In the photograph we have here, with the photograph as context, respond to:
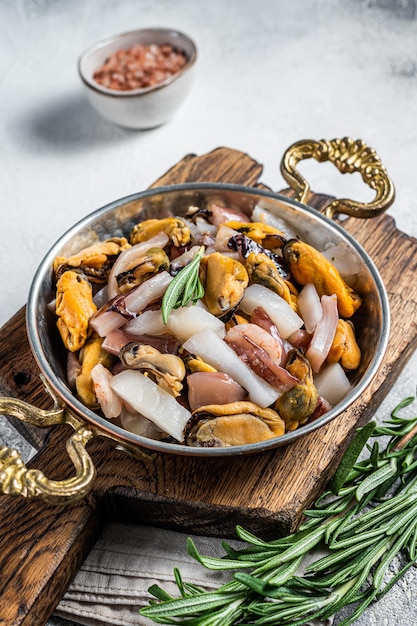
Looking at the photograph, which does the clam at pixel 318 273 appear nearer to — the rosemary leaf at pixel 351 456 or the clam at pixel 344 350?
the clam at pixel 344 350

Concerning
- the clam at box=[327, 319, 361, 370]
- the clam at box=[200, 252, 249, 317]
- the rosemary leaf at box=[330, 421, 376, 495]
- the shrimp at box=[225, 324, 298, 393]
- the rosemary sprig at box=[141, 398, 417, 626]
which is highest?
the clam at box=[200, 252, 249, 317]

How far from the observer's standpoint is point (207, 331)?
2291mm

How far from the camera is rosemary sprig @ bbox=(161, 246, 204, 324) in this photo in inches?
89.0

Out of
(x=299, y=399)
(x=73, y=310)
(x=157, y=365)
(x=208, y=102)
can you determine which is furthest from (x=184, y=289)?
(x=208, y=102)

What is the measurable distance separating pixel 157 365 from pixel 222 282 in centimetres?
32

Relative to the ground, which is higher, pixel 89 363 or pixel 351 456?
pixel 89 363

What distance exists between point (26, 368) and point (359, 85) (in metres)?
2.73

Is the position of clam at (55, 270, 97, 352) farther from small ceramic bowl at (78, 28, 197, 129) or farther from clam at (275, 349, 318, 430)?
small ceramic bowl at (78, 28, 197, 129)

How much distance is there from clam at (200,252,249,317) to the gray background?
1219mm

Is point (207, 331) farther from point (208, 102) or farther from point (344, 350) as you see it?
point (208, 102)

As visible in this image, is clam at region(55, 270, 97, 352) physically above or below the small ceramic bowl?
above

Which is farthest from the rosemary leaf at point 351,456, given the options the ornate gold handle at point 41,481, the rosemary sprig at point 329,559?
the ornate gold handle at point 41,481

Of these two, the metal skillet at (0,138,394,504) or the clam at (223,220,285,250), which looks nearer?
the metal skillet at (0,138,394,504)

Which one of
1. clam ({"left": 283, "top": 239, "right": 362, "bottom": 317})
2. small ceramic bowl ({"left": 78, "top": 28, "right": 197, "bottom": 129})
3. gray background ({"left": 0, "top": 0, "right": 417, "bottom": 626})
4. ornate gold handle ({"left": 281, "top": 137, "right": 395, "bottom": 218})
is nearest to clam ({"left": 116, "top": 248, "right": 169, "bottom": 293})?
clam ({"left": 283, "top": 239, "right": 362, "bottom": 317})
